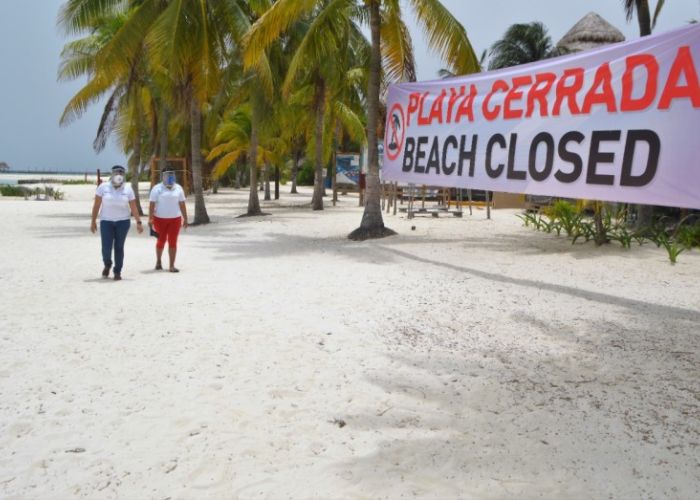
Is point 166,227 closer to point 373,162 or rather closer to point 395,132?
point 395,132

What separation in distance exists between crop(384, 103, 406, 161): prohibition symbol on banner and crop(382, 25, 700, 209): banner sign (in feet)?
1.15

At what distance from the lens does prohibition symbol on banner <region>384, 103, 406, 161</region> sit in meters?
11.1

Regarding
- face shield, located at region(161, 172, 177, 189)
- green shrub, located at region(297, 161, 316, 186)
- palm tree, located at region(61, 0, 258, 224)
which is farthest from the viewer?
green shrub, located at region(297, 161, 316, 186)

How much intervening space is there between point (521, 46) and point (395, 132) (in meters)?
19.7

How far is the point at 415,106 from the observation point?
35.4ft

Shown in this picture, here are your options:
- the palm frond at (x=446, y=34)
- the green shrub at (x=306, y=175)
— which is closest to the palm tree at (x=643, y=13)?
the palm frond at (x=446, y=34)

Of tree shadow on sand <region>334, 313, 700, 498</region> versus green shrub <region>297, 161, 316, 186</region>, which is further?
green shrub <region>297, 161, 316, 186</region>

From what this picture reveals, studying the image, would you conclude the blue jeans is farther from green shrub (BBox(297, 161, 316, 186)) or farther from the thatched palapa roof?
green shrub (BBox(297, 161, 316, 186))

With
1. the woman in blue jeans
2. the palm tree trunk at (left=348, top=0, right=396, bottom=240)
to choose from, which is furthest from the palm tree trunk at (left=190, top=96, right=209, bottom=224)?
the woman in blue jeans

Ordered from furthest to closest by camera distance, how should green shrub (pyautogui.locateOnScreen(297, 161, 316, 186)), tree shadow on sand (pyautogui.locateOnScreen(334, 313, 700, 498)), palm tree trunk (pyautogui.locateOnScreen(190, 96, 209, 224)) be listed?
green shrub (pyautogui.locateOnScreen(297, 161, 316, 186)), palm tree trunk (pyautogui.locateOnScreen(190, 96, 209, 224)), tree shadow on sand (pyautogui.locateOnScreen(334, 313, 700, 498))

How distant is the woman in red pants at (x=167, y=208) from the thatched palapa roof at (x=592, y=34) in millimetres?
11730

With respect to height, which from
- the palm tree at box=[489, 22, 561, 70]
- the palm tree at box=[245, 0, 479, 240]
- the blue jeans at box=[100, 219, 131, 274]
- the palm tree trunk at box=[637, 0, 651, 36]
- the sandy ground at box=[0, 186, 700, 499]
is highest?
the palm tree at box=[489, 22, 561, 70]

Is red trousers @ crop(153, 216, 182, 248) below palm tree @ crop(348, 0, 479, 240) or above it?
below

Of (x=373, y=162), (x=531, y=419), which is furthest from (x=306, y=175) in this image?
(x=531, y=419)
